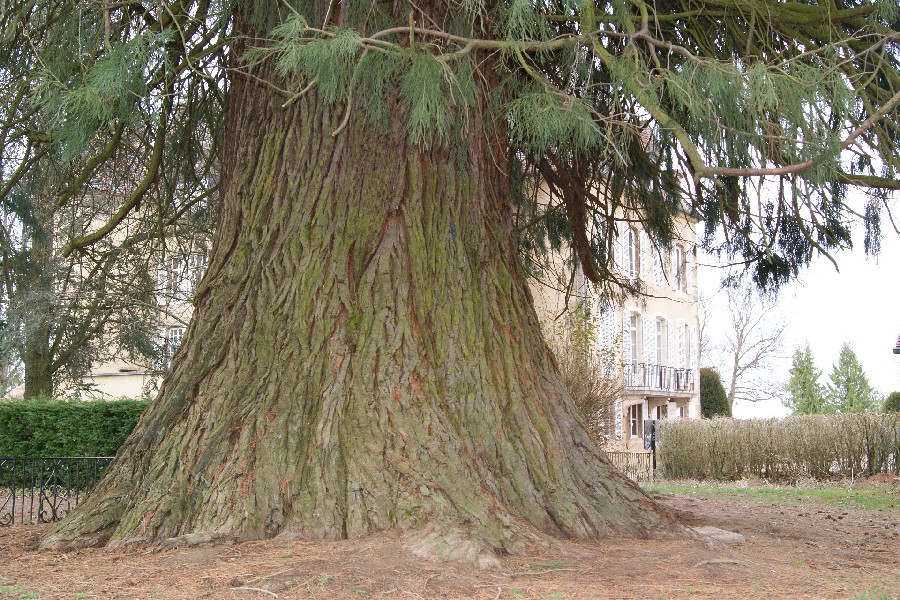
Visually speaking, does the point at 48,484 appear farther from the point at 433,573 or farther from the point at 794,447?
the point at 794,447

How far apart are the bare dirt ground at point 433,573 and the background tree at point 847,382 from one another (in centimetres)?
5026

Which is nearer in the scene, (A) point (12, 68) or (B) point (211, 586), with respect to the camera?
(B) point (211, 586)

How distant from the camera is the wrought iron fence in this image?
14617 millimetres

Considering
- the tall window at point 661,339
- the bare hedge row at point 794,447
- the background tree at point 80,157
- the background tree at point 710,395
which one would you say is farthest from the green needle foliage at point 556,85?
the background tree at point 710,395

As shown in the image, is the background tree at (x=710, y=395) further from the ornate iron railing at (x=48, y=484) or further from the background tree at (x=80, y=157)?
the ornate iron railing at (x=48, y=484)

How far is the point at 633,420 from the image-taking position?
1099 inches

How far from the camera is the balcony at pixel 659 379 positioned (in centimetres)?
2598


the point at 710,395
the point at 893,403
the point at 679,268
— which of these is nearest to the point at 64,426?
the point at 679,268

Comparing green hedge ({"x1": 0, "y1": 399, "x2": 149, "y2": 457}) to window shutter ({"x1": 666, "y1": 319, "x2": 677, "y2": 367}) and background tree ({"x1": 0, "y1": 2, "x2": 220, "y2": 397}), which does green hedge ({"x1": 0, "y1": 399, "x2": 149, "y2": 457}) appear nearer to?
background tree ({"x1": 0, "y1": 2, "x2": 220, "y2": 397})

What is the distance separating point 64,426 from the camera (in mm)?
12453

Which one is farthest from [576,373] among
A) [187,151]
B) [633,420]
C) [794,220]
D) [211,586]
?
[633,420]

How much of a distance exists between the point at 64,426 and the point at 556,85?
30.2ft

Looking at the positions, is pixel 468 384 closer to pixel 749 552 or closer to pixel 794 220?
pixel 749 552

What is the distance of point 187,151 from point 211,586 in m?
4.65
